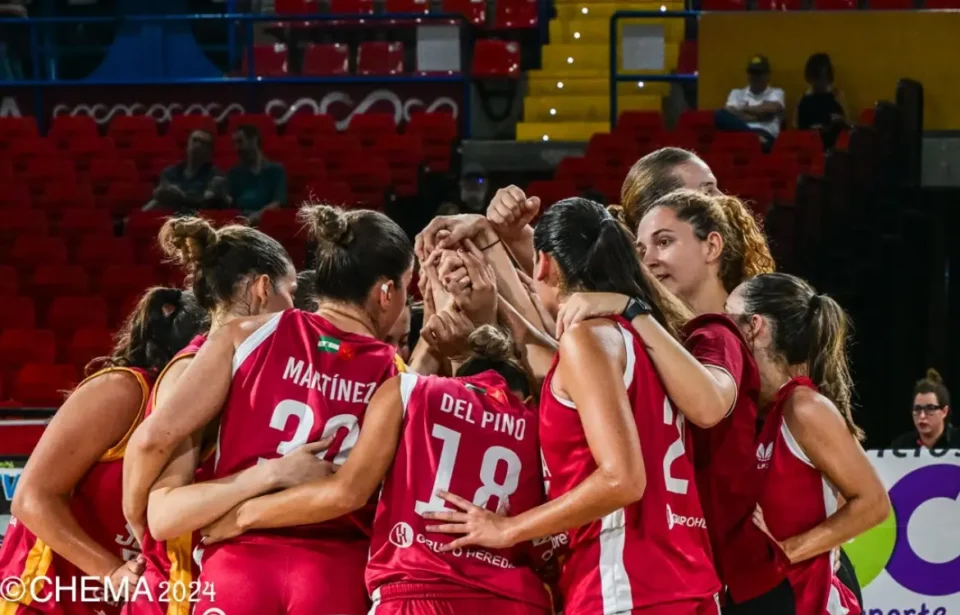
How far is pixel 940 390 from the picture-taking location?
7520 mm

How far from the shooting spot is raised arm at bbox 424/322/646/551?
110 inches

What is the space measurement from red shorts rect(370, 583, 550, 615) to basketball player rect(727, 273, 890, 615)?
71 centimetres

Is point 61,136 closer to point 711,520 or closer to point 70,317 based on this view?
point 70,317

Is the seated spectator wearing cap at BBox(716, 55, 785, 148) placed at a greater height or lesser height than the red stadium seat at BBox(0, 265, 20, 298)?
greater

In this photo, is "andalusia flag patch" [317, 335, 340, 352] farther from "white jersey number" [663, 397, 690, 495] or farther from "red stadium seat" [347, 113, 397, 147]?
"red stadium seat" [347, 113, 397, 147]

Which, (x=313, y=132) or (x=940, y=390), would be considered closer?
(x=940, y=390)

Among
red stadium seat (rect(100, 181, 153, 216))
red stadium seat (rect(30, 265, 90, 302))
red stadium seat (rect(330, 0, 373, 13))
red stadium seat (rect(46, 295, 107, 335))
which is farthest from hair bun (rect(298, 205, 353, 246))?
red stadium seat (rect(330, 0, 373, 13))

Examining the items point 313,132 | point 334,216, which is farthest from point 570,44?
point 334,216

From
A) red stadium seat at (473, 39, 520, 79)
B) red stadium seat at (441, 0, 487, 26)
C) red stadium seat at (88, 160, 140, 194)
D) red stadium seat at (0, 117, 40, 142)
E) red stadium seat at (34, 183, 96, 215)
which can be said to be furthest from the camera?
red stadium seat at (441, 0, 487, 26)

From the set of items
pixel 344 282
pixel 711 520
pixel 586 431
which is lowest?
pixel 711 520

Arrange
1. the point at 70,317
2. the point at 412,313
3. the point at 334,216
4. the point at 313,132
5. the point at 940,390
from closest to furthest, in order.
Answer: the point at 334,216, the point at 412,313, the point at 940,390, the point at 70,317, the point at 313,132

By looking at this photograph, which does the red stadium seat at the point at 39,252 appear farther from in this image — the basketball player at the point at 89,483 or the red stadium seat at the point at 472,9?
the basketball player at the point at 89,483

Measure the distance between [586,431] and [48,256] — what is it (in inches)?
303

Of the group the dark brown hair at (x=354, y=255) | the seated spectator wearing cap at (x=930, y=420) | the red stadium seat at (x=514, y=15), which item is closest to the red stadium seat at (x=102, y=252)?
the red stadium seat at (x=514, y=15)
